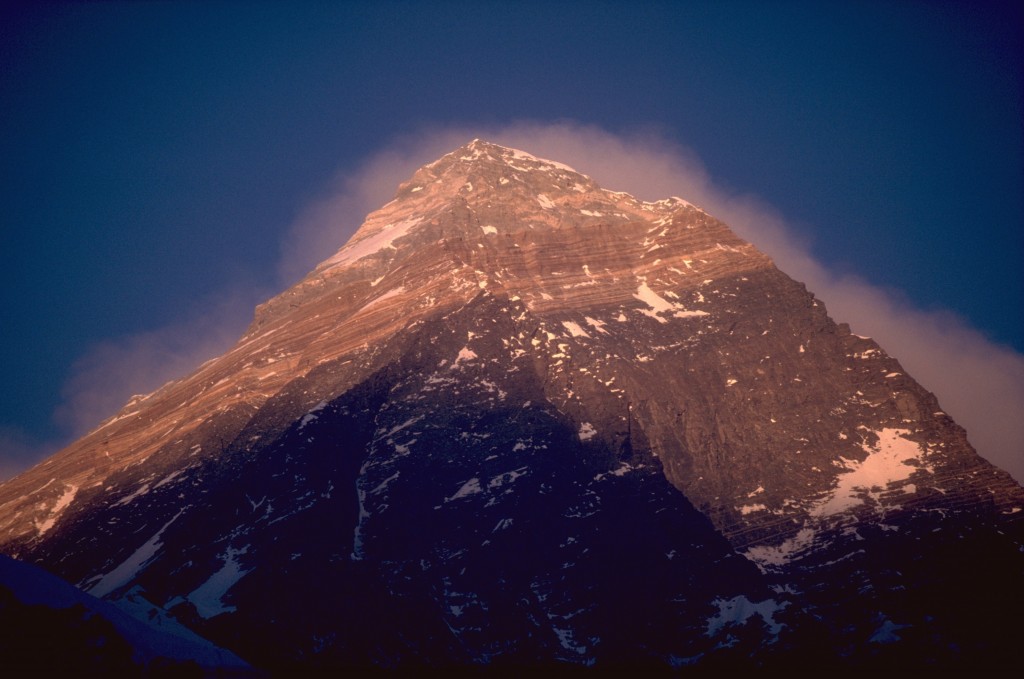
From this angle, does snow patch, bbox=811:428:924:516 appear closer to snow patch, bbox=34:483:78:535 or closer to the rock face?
the rock face

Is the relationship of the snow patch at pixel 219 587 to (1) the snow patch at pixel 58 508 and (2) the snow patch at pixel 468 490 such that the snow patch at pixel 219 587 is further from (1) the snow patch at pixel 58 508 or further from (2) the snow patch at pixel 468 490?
(1) the snow patch at pixel 58 508

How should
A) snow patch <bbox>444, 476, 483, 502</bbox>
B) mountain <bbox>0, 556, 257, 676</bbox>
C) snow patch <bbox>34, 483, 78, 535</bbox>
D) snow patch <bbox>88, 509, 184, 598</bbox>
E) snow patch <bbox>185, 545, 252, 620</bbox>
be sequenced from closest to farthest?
mountain <bbox>0, 556, 257, 676</bbox>
snow patch <bbox>185, 545, 252, 620</bbox>
snow patch <bbox>88, 509, 184, 598</bbox>
snow patch <bbox>444, 476, 483, 502</bbox>
snow patch <bbox>34, 483, 78, 535</bbox>

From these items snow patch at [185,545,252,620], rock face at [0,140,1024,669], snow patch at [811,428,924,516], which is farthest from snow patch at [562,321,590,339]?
snow patch at [185,545,252,620]

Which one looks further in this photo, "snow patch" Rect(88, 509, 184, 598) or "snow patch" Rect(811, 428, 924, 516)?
"snow patch" Rect(811, 428, 924, 516)

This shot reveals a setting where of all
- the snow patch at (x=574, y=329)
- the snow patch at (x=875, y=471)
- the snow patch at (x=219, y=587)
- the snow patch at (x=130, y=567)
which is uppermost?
the snow patch at (x=574, y=329)

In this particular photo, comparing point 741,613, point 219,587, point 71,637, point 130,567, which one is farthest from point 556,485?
point 71,637

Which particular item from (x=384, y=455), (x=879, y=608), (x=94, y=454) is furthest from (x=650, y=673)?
(x=94, y=454)

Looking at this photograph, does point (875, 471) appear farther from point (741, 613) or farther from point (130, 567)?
point (130, 567)

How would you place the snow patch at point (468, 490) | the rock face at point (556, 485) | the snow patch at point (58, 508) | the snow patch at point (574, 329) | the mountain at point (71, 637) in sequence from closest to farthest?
the mountain at point (71, 637), the rock face at point (556, 485), the snow patch at point (468, 490), the snow patch at point (58, 508), the snow patch at point (574, 329)

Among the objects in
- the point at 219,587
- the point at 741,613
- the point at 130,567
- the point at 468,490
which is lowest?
the point at 741,613

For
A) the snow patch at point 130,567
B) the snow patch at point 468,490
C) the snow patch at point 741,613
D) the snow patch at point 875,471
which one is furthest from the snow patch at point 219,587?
the snow patch at point 875,471

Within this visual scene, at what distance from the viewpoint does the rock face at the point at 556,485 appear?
4592 inches

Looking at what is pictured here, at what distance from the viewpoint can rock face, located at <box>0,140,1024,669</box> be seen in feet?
383

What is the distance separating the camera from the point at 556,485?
13838cm
